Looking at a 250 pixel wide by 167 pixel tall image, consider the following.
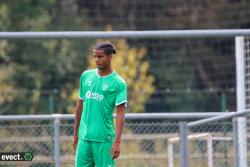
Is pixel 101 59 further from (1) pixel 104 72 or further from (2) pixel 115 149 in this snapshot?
(2) pixel 115 149

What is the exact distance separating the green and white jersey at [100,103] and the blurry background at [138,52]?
13.9 metres

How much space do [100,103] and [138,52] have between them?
17.9 meters

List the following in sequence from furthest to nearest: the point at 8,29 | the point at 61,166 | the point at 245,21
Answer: the point at 245,21 → the point at 8,29 → the point at 61,166

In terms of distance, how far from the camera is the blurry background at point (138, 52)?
25.1 meters

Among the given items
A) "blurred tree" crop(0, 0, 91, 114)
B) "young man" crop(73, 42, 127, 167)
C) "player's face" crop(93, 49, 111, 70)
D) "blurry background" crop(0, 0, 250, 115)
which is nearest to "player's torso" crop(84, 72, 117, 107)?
"young man" crop(73, 42, 127, 167)

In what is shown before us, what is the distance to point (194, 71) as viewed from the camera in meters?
28.2

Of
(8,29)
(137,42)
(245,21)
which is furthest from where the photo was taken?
(137,42)

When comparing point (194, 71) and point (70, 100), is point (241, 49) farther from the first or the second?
point (194, 71)

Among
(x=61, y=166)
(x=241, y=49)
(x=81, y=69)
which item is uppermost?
(x=81, y=69)

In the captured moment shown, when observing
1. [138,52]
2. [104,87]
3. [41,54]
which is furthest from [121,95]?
[138,52]

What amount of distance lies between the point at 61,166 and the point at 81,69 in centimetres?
1462

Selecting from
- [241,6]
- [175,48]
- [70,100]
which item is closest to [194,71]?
[175,48]

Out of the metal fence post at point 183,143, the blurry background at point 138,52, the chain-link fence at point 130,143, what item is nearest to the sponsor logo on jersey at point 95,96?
the metal fence post at point 183,143

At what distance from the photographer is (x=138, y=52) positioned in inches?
1083
